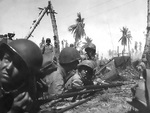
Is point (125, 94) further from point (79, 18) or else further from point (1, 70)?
point (79, 18)

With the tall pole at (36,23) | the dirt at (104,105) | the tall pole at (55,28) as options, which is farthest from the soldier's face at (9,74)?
the tall pole at (55,28)

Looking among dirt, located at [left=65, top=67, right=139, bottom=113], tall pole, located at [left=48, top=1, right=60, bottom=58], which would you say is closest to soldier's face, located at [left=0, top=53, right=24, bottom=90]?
dirt, located at [left=65, top=67, right=139, bottom=113]

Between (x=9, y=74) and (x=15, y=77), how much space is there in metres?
0.08

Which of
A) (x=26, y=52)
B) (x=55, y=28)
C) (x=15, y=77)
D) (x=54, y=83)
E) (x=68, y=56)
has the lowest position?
(x=54, y=83)

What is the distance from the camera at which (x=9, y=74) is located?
2152 mm

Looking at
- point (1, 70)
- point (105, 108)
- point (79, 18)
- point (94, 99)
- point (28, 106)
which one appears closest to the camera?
point (1, 70)

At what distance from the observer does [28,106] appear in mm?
2377

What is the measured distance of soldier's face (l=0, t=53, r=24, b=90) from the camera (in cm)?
214

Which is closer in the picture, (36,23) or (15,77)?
(15,77)

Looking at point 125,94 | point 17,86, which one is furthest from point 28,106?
point 125,94

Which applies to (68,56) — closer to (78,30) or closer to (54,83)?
(54,83)

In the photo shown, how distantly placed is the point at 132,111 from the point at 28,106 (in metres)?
1.97

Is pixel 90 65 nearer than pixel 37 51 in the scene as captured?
No

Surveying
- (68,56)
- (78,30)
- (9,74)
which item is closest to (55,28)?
(68,56)
